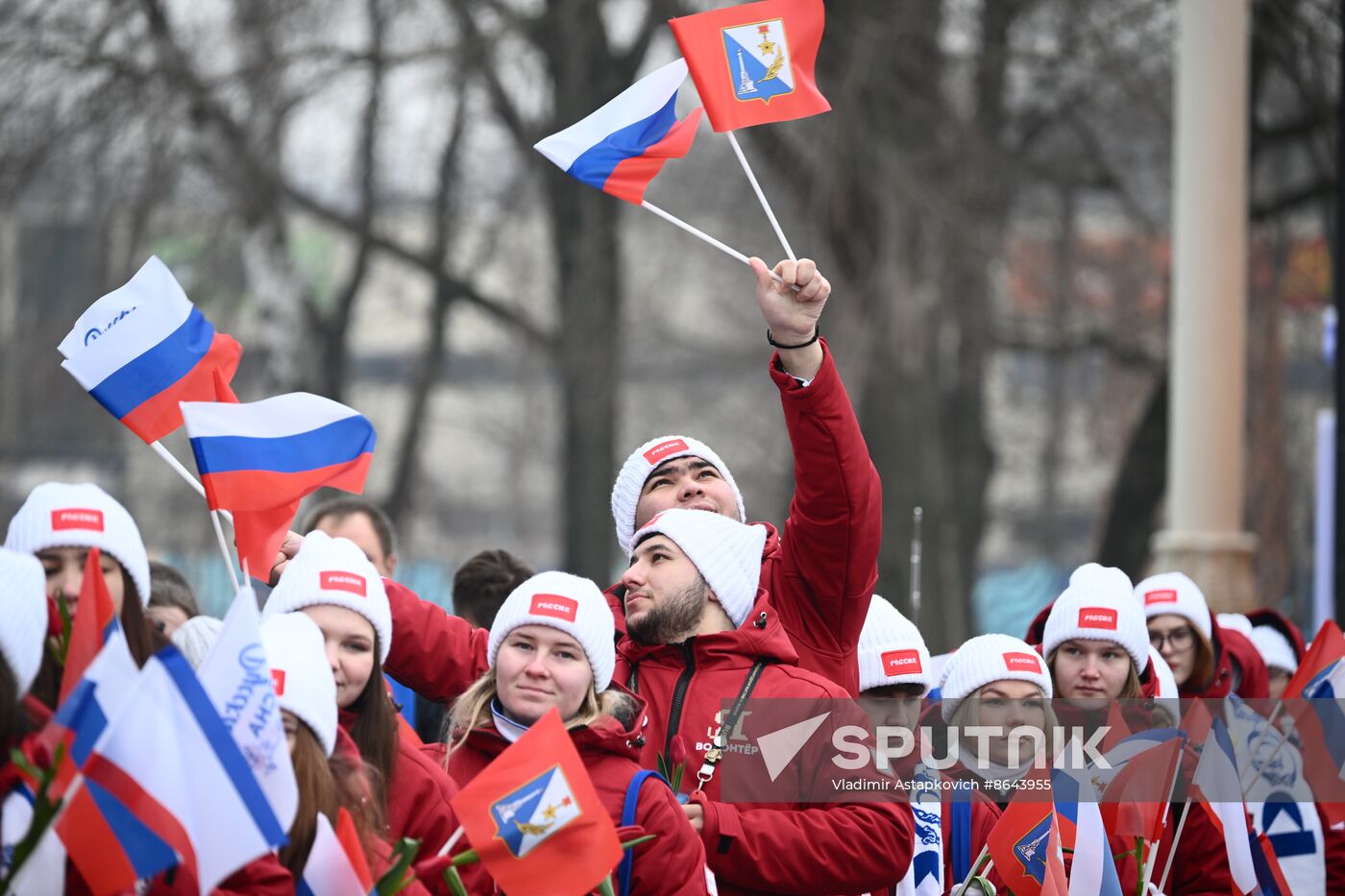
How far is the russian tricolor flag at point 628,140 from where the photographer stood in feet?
19.1

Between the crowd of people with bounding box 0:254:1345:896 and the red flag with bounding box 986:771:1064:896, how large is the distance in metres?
0.24

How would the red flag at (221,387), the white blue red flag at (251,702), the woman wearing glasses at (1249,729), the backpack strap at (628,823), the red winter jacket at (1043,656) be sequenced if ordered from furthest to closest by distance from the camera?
the woman wearing glasses at (1249,729)
the red winter jacket at (1043,656)
the red flag at (221,387)
the backpack strap at (628,823)
the white blue red flag at (251,702)

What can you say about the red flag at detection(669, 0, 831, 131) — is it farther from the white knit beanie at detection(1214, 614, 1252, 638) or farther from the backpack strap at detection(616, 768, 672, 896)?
the white knit beanie at detection(1214, 614, 1252, 638)

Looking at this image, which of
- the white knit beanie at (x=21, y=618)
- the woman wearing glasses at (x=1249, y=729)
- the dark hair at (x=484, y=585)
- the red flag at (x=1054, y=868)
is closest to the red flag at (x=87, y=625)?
the white knit beanie at (x=21, y=618)

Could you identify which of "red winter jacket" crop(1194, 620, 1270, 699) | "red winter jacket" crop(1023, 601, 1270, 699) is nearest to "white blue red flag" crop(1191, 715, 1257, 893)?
"red winter jacket" crop(1023, 601, 1270, 699)

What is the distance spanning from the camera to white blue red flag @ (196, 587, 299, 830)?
12.1 feet

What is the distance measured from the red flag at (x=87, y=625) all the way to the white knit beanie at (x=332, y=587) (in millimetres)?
421

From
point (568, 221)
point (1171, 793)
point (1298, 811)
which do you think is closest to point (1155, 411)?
point (568, 221)

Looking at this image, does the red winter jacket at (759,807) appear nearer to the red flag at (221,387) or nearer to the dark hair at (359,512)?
the red flag at (221,387)

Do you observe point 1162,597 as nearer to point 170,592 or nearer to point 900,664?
point 900,664

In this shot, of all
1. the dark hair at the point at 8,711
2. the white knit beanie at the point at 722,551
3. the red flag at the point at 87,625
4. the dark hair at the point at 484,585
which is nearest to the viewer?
the dark hair at the point at 8,711

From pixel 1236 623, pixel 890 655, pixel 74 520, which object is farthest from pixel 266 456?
pixel 1236 623

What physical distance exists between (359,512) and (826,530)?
2.30m

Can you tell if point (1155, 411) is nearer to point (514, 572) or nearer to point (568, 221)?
point (568, 221)
